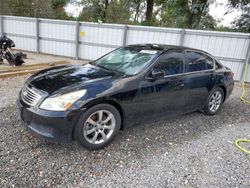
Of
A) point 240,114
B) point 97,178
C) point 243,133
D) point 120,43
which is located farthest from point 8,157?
point 120,43

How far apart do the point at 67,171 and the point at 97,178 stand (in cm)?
38

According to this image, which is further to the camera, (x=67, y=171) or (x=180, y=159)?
(x=180, y=159)

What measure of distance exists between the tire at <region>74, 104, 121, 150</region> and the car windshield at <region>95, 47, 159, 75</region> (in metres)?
0.74

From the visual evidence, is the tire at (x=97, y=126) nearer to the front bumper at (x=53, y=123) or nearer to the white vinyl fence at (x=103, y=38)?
the front bumper at (x=53, y=123)

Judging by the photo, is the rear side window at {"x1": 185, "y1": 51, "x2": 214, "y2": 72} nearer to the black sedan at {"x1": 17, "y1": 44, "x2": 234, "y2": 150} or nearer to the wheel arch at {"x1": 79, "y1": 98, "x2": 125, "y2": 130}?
the black sedan at {"x1": 17, "y1": 44, "x2": 234, "y2": 150}

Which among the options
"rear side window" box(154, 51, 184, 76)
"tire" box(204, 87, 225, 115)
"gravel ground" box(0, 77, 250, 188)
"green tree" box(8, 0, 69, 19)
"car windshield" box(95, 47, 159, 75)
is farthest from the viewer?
"green tree" box(8, 0, 69, 19)

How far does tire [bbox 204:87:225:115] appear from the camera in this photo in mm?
4375

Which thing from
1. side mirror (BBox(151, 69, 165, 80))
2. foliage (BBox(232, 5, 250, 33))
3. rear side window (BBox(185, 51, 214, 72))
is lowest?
side mirror (BBox(151, 69, 165, 80))

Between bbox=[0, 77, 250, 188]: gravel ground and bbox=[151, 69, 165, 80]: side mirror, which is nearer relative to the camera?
bbox=[0, 77, 250, 188]: gravel ground

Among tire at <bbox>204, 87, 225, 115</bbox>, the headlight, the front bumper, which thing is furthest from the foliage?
the front bumper

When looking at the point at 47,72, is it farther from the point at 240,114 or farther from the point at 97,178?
the point at 240,114

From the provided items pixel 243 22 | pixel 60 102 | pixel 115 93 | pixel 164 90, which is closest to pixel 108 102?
pixel 115 93

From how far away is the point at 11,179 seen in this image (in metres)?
2.25

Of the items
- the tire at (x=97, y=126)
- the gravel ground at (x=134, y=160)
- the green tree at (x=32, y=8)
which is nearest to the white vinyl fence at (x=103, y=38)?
the green tree at (x=32, y=8)
